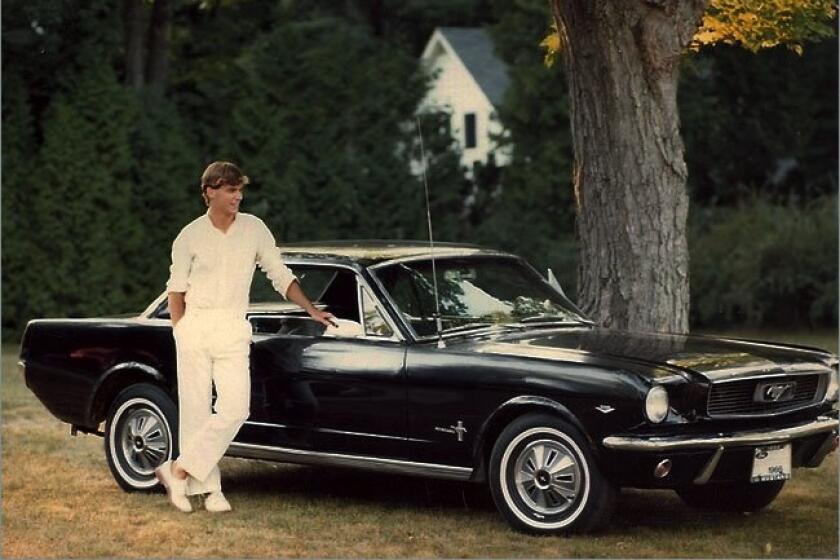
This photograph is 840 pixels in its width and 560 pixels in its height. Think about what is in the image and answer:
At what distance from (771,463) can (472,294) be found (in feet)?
6.37

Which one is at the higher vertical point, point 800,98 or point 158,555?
point 800,98

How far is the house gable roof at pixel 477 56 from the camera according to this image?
48.2 m

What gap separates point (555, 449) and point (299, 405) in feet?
5.34

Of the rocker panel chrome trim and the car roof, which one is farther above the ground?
the car roof

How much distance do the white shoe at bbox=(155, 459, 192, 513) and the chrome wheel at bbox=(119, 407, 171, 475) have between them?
0.56m

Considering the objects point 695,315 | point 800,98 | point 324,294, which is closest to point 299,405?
point 324,294

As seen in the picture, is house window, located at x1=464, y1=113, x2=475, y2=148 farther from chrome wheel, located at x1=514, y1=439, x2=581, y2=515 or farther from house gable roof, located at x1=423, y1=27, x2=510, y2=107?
chrome wheel, located at x1=514, y1=439, x2=581, y2=515

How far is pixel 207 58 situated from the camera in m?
31.4

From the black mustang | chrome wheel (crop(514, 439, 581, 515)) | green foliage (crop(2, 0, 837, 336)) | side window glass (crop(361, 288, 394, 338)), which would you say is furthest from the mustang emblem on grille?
green foliage (crop(2, 0, 837, 336))

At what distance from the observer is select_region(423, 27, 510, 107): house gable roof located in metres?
48.2

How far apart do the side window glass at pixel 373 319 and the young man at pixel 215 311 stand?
21 centimetres

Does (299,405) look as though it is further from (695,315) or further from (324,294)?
(695,315)

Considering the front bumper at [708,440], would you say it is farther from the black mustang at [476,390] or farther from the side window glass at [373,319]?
the side window glass at [373,319]

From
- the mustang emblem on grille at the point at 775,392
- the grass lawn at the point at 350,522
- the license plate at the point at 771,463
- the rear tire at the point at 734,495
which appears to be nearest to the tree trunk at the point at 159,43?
the grass lawn at the point at 350,522
